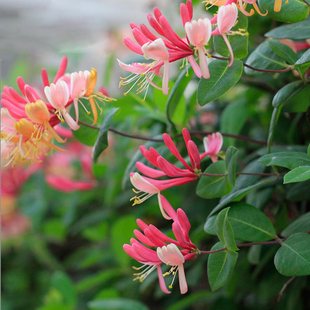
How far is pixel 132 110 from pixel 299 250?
0.39m

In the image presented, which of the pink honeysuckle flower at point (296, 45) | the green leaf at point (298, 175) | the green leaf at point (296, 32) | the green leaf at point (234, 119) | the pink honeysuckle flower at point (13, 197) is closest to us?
the green leaf at point (298, 175)

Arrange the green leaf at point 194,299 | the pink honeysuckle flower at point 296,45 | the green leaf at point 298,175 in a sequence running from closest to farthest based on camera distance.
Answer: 1. the green leaf at point 298,175
2. the pink honeysuckle flower at point 296,45
3. the green leaf at point 194,299

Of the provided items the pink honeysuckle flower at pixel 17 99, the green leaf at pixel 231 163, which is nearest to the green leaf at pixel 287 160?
the green leaf at pixel 231 163

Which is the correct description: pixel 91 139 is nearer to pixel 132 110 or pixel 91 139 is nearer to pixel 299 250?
pixel 132 110

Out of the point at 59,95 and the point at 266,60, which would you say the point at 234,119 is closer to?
the point at 266,60

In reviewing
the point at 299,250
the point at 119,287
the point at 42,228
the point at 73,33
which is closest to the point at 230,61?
the point at 299,250

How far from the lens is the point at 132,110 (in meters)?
0.67

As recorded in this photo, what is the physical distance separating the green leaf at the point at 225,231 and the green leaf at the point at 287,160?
0.07 m

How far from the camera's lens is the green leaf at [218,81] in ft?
1.23

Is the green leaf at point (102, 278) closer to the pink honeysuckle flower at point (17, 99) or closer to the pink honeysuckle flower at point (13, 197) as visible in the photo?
the pink honeysuckle flower at point (13, 197)

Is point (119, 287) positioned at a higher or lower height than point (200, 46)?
lower

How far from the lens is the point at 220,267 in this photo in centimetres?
38

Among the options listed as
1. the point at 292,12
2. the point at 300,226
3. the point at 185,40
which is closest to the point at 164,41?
the point at 185,40

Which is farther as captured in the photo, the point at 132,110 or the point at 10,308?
the point at 10,308
